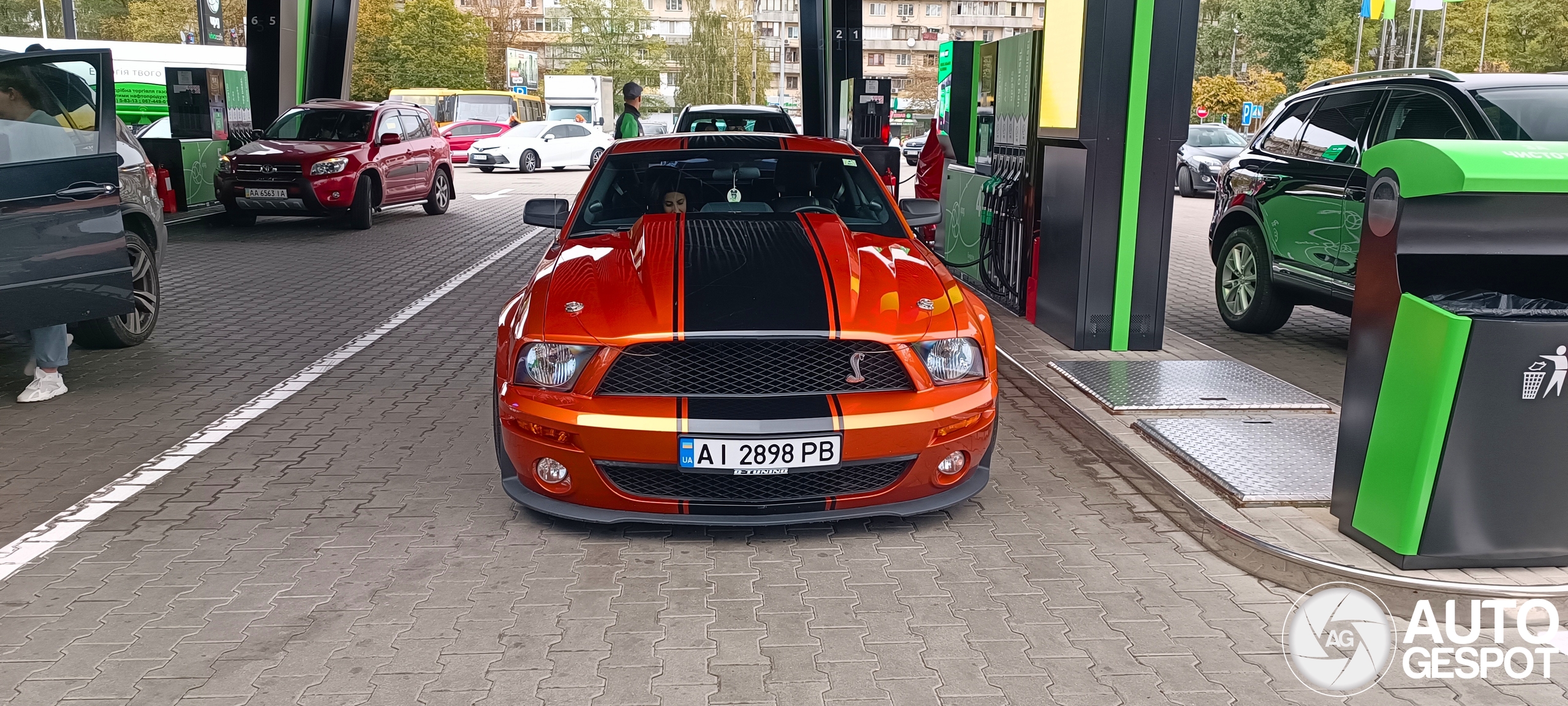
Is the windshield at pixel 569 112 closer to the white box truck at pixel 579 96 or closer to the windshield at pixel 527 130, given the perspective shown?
the white box truck at pixel 579 96

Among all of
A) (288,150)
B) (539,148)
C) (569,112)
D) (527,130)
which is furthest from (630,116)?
(569,112)

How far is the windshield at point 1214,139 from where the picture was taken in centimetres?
2495

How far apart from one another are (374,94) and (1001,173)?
63371 millimetres

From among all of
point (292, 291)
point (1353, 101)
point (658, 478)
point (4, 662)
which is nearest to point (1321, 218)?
point (1353, 101)

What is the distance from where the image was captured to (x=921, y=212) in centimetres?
595

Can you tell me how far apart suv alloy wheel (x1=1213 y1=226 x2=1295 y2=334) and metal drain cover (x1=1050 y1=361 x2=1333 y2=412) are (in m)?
1.39

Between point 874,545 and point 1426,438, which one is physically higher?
point 1426,438

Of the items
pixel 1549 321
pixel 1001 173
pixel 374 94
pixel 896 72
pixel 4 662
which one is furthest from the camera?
pixel 896 72

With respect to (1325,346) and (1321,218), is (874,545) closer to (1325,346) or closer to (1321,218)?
(1321,218)

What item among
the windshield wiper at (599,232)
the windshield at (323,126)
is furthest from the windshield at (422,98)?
the windshield wiper at (599,232)

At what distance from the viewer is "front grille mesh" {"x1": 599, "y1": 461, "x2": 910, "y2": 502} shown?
405 cm

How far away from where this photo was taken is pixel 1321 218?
7672 millimetres

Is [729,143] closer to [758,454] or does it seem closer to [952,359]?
[952,359]

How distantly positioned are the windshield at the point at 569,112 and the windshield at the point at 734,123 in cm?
3171
